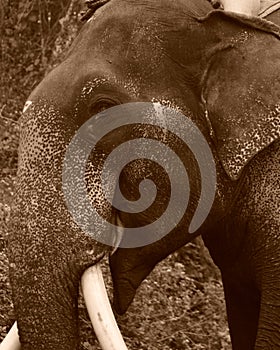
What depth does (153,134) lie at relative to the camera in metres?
3.33

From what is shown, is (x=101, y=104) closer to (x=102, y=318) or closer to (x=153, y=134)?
(x=153, y=134)

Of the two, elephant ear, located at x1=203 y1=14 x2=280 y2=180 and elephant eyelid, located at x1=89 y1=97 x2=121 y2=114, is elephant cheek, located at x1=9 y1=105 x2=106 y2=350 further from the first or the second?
elephant ear, located at x1=203 y1=14 x2=280 y2=180

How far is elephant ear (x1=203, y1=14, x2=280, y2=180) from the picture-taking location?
10.9 ft

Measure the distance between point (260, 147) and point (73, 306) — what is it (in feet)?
1.85

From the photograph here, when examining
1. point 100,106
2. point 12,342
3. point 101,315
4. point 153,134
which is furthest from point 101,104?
point 12,342

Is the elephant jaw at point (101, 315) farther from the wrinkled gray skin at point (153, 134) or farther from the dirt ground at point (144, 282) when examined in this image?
the dirt ground at point (144, 282)

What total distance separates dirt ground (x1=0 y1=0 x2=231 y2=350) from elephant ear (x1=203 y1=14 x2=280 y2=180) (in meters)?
1.87

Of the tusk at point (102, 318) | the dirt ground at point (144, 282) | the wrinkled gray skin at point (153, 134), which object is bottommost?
the dirt ground at point (144, 282)

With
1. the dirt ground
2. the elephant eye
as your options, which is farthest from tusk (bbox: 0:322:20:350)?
the dirt ground

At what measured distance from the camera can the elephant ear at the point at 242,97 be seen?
3328 millimetres

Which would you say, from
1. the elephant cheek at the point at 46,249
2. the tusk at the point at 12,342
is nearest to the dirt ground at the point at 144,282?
the tusk at the point at 12,342

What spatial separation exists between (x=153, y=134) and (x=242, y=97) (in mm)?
224

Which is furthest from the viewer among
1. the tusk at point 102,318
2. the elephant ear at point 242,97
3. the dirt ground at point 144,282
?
the dirt ground at point 144,282

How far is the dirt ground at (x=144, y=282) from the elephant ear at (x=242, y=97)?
1.87m
